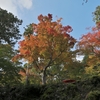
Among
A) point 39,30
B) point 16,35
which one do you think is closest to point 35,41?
point 39,30

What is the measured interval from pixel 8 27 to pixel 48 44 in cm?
643

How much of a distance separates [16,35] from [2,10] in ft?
9.80

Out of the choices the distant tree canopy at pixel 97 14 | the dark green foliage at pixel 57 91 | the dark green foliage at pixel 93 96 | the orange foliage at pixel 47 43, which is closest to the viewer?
the dark green foliage at pixel 93 96

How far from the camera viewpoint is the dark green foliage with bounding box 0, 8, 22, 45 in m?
18.2

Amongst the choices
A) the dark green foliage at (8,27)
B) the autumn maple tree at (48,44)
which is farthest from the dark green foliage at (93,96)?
the dark green foliage at (8,27)

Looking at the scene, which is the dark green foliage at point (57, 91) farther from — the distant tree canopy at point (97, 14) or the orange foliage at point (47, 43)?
the distant tree canopy at point (97, 14)

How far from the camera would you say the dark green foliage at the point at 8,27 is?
18250 millimetres

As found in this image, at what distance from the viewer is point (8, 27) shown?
63.1 ft

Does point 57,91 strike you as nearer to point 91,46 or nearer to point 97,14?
point 91,46

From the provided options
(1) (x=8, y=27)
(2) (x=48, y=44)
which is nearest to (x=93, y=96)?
(2) (x=48, y=44)

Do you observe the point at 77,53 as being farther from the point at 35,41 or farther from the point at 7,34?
the point at 7,34

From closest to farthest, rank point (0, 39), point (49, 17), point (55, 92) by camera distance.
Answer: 1. point (55, 92)
2. point (49, 17)
3. point (0, 39)

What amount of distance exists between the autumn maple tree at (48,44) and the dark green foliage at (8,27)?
3455 mm

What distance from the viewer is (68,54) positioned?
15.4 meters
